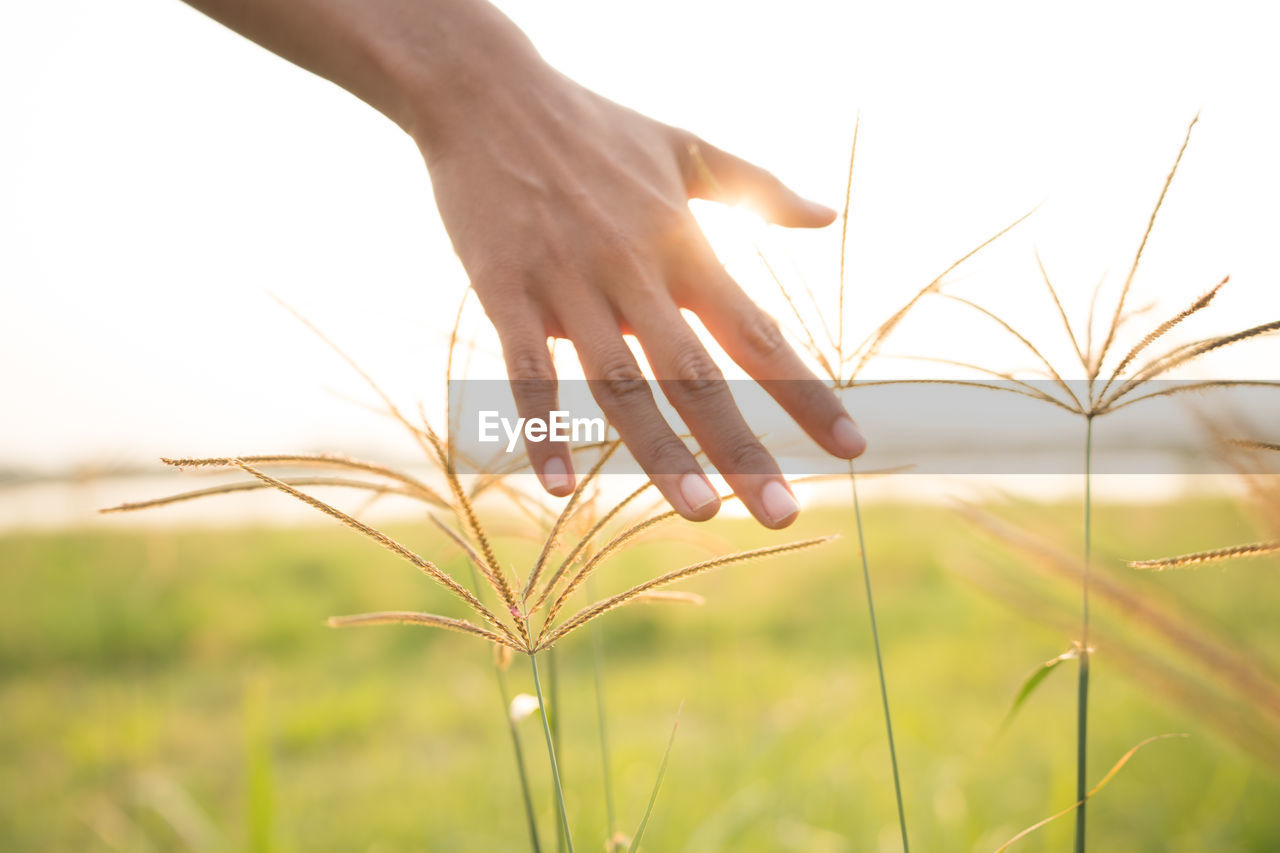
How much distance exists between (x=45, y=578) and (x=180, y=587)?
859mm

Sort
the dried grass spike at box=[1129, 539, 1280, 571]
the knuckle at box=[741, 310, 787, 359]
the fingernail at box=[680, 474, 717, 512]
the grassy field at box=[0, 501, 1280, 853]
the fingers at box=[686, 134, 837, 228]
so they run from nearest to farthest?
the dried grass spike at box=[1129, 539, 1280, 571] → the fingernail at box=[680, 474, 717, 512] → the knuckle at box=[741, 310, 787, 359] → the fingers at box=[686, 134, 837, 228] → the grassy field at box=[0, 501, 1280, 853]

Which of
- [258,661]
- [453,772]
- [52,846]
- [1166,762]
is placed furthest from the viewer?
[258,661]

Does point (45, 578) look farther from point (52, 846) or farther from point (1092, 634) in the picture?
point (1092, 634)

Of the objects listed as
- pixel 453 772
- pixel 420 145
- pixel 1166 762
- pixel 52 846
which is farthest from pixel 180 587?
pixel 1166 762

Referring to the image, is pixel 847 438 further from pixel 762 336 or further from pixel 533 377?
pixel 533 377

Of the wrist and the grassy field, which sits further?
the grassy field

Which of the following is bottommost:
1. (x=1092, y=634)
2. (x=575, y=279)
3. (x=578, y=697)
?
(x=578, y=697)

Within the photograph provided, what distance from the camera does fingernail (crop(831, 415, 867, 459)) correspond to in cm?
73

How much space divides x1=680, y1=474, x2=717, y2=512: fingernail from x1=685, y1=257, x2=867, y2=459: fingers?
0.14 metres

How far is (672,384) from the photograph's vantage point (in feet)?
2.53

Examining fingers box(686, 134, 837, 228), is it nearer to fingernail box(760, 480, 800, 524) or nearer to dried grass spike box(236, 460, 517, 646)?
fingernail box(760, 480, 800, 524)

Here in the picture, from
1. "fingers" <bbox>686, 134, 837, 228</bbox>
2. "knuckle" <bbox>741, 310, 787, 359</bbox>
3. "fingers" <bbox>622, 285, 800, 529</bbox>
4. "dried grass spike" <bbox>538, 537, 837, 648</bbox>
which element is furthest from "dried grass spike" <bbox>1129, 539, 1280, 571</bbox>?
"fingers" <bbox>686, 134, 837, 228</bbox>

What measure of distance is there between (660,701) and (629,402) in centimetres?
250

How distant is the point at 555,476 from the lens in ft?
2.41
